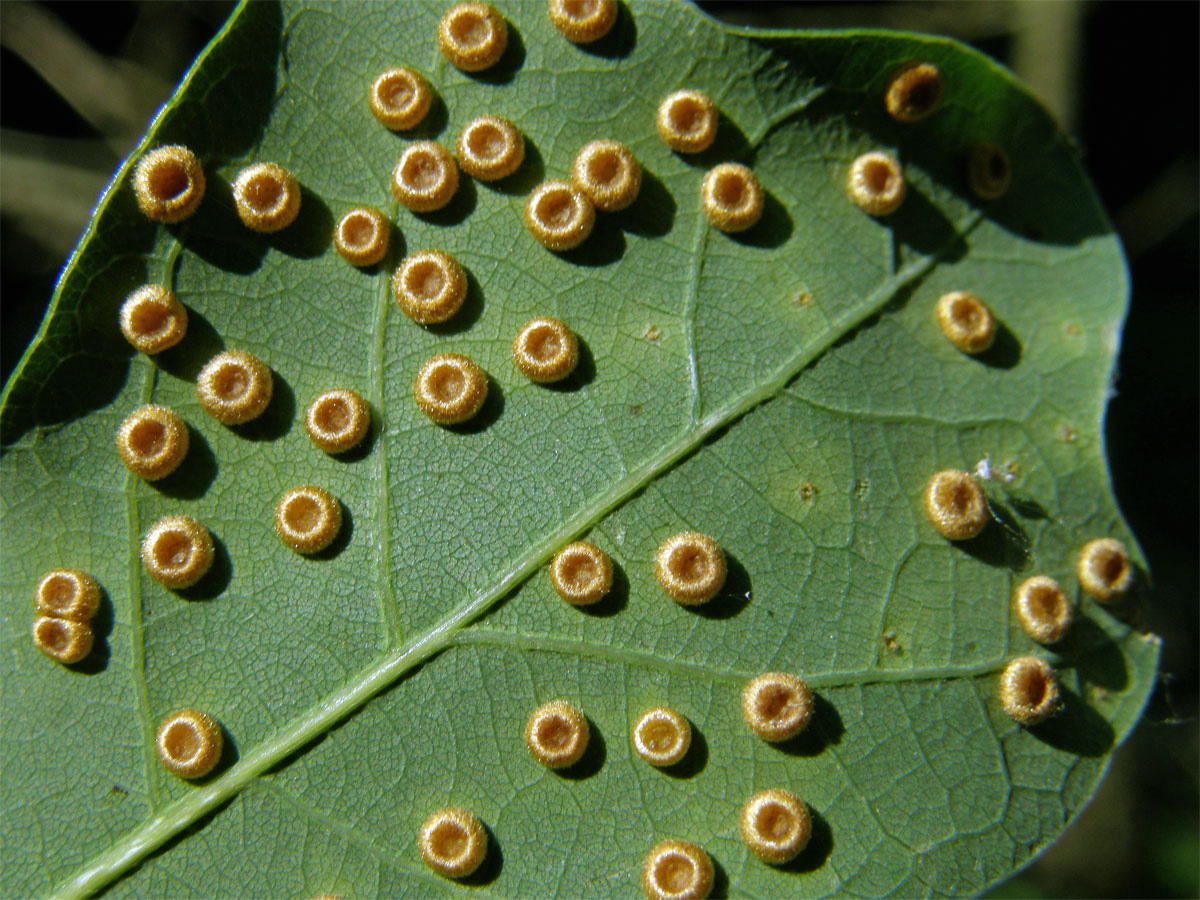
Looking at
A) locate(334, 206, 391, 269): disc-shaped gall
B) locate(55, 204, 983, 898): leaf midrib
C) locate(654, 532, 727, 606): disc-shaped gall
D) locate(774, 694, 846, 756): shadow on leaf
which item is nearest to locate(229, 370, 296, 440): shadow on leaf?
locate(55, 204, 983, 898): leaf midrib

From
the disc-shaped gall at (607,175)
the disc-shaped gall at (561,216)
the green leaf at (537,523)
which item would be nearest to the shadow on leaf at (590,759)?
the green leaf at (537,523)

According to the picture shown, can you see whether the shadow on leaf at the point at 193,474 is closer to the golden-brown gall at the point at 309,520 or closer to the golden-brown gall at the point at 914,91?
the golden-brown gall at the point at 309,520

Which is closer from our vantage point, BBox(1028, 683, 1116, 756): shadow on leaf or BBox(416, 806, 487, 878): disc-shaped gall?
BBox(416, 806, 487, 878): disc-shaped gall

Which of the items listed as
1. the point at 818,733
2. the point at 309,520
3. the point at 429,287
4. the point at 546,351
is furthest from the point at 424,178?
the point at 818,733

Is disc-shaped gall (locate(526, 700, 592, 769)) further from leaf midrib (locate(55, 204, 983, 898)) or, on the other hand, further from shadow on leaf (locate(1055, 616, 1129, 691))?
shadow on leaf (locate(1055, 616, 1129, 691))

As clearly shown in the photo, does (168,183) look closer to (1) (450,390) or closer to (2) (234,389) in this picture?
(2) (234,389)
